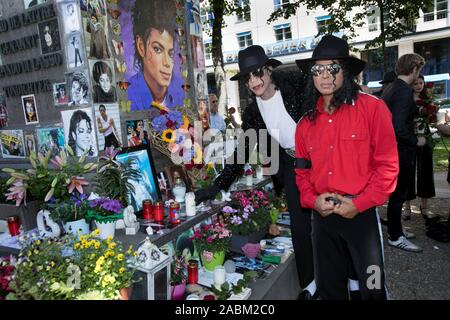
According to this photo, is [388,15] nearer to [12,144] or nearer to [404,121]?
[404,121]

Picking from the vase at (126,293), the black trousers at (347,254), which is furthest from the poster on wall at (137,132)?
the black trousers at (347,254)

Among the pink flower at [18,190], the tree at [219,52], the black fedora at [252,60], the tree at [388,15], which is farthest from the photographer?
the tree at [219,52]

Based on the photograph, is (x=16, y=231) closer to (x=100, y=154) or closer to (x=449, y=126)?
(x=100, y=154)

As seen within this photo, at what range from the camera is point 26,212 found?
293cm

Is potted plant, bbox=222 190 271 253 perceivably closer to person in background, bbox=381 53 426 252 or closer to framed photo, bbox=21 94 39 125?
person in background, bbox=381 53 426 252

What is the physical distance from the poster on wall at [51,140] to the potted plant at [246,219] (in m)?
1.70

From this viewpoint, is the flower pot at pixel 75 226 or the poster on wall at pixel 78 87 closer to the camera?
the flower pot at pixel 75 226

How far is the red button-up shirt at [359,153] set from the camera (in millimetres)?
2242

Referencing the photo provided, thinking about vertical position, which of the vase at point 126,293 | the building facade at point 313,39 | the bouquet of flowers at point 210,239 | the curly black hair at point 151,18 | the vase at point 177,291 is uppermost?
the building facade at point 313,39

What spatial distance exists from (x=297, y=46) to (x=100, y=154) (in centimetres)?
2537

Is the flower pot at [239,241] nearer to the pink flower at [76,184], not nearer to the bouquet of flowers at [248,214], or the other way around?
the bouquet of flowers at [248,214]

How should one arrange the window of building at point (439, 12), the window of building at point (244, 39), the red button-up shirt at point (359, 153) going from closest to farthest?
the red button-up shirt at point (359, 153) → the window of building at point (439, 12) → the window of building at point (244, 39)

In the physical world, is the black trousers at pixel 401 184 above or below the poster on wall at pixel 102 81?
below

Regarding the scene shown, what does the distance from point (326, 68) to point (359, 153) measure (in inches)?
24.4
